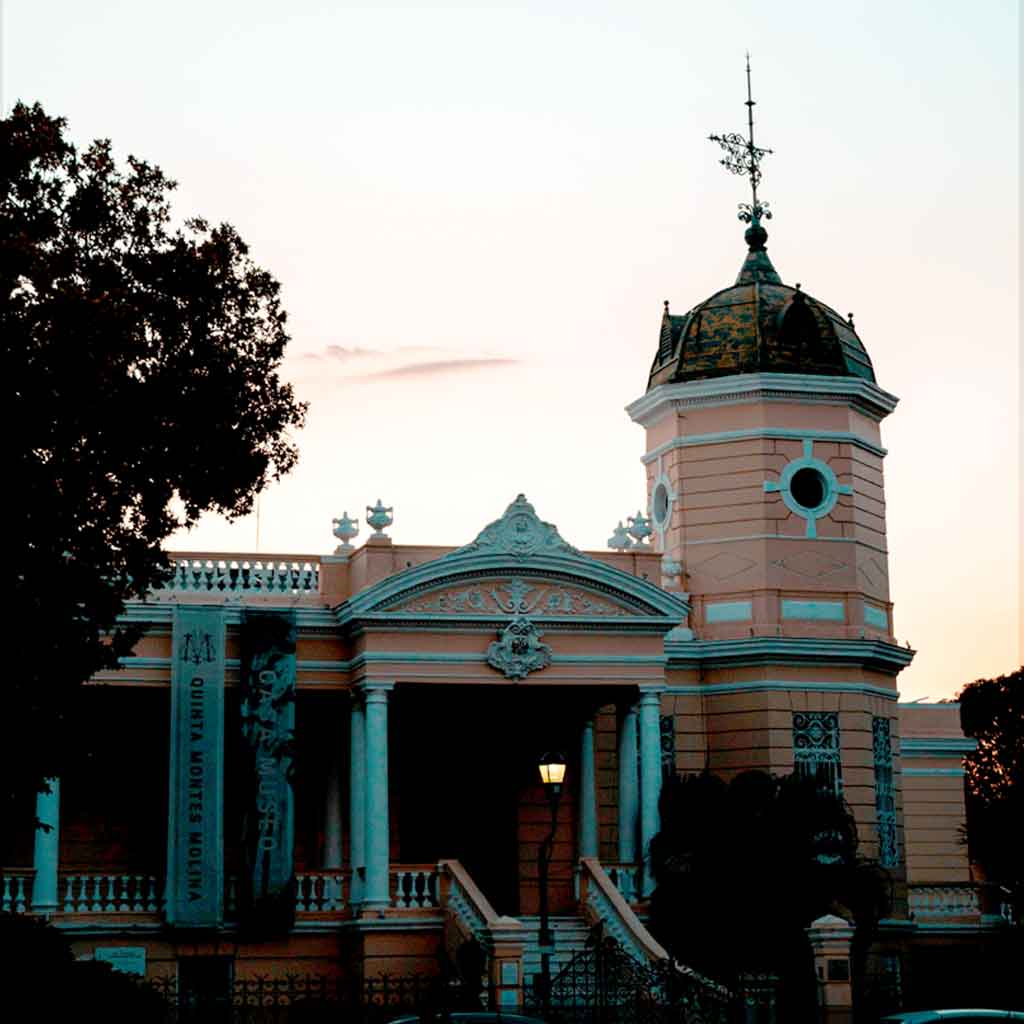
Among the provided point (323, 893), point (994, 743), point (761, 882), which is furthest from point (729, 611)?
point (994, 743)

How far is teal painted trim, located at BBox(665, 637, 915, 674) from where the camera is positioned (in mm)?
36875

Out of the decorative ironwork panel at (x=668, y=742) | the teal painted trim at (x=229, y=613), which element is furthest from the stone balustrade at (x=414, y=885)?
the decorative ironwork panel at (x=668, y=742)

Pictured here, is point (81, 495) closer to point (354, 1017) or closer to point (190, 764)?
point (354, 1017)

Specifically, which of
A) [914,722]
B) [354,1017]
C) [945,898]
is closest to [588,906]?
[354,1017]

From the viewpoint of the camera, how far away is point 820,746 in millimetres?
37125

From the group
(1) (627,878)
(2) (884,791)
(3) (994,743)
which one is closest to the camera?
(1) (627,878)

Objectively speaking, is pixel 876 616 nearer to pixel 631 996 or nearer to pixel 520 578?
pixel 520 578

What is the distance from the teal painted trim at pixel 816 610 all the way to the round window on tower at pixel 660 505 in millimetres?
3042

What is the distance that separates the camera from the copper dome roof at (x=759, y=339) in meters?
38.8

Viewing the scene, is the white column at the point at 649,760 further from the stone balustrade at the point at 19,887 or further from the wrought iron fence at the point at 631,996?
the stone balustrade at the point at 19,887

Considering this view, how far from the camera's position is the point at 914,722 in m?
45.9

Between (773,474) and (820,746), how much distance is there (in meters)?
4.89

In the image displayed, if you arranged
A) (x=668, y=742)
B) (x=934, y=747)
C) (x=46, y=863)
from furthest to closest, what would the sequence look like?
1. (x=934, y=747)
2. (x=668, y=742)
3. (x=46, y=863)

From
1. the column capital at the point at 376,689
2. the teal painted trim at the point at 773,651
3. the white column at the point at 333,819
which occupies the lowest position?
the white column at the point at 333,819
